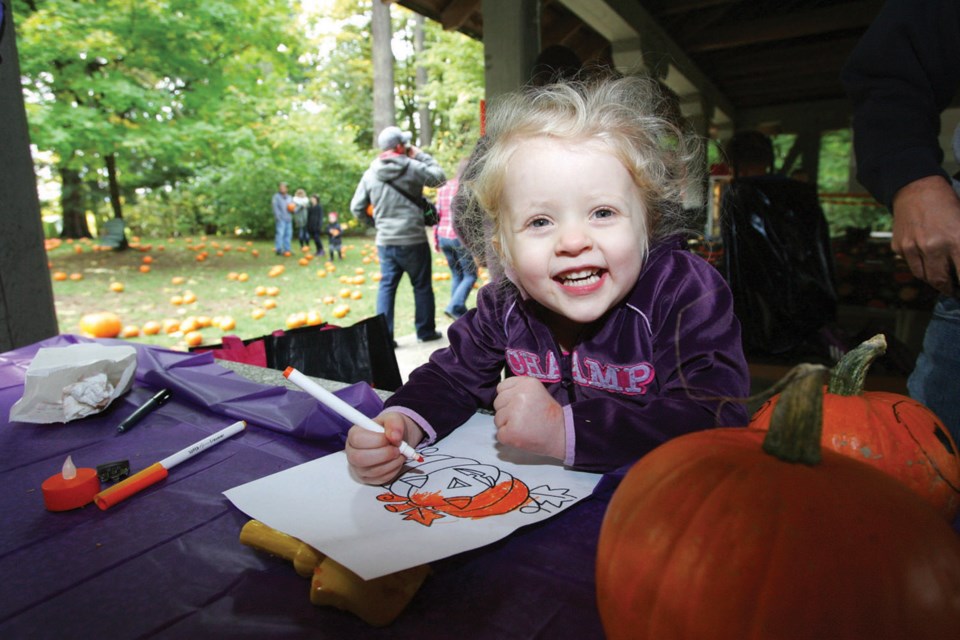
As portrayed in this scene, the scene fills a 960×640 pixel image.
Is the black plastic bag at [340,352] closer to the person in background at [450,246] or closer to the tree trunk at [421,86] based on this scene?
the person in background at [450,246]

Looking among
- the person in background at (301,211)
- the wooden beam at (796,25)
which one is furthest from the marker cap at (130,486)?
the person in background at (301,211)

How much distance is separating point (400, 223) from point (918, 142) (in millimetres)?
3831

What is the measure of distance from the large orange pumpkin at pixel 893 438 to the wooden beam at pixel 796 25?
5.84 m

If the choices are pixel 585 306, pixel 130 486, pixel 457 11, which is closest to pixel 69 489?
pixel 130 486

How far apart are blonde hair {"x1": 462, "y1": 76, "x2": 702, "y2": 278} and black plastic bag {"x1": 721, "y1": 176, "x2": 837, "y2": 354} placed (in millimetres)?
1776

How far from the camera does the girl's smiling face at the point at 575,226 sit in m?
0.86

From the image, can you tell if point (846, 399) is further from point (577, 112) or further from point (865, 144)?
point (865, 144)

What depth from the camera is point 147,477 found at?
80 cm

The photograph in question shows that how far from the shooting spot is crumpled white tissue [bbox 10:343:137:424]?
1071 mm

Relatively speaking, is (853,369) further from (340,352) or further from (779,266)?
(779,266)

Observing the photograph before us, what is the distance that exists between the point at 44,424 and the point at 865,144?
1742 mm

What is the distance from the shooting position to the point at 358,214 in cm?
490

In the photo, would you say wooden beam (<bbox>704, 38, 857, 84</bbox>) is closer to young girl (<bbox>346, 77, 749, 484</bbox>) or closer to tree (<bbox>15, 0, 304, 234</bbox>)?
young girl (<bbox>346, 77, 749, 484</bbox>)

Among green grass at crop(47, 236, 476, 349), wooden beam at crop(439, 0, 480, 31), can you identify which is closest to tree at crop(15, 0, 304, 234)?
green grass at crop(47, 236, 476, 349)
